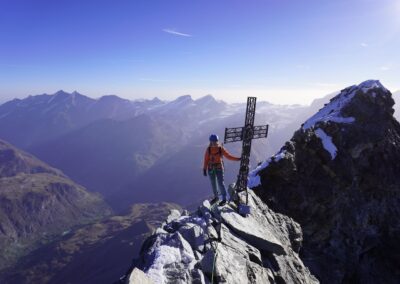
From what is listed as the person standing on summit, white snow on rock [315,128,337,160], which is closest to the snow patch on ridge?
white snow on rock [315,128,337,160]

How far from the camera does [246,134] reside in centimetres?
2258

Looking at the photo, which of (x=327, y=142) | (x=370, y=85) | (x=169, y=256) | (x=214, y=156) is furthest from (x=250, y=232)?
(x=370, y=85)

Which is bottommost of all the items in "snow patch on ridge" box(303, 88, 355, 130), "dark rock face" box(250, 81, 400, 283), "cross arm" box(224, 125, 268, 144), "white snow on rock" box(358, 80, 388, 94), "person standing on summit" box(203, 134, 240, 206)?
"dark rock face" box(250, 81, 400, 283)

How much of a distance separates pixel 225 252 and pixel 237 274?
117 centimetres

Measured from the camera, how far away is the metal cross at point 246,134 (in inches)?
862

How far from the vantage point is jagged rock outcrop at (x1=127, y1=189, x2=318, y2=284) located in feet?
45.0

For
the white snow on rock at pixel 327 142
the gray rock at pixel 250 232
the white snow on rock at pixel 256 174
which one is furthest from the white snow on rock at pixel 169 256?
the white snow on rock at pixel 327 142

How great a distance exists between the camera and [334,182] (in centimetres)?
4253

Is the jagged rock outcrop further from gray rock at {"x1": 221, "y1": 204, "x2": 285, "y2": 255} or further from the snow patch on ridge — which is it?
the snow patch on ridge

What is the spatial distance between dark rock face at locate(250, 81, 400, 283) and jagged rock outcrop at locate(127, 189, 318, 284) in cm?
1544

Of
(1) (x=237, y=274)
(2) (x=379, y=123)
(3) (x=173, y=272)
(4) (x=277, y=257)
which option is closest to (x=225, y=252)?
(1) (x=237, y=274)

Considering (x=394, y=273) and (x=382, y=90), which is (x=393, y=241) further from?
(x=382, y=90)

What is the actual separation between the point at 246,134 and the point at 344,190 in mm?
26069

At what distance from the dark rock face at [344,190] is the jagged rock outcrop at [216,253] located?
15436 mm
